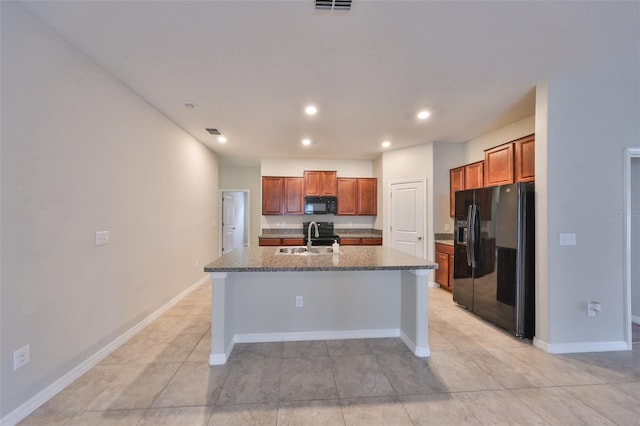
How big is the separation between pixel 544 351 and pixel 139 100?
484cm

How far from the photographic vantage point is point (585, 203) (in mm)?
2529

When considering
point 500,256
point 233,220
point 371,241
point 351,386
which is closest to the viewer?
point 351,386

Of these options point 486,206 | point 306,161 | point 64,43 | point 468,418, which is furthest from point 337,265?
point 306,161

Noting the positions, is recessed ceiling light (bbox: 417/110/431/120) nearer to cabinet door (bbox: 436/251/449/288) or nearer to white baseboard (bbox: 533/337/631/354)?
cabinet door (bbox: 436/251/449/288)

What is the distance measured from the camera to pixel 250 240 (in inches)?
266

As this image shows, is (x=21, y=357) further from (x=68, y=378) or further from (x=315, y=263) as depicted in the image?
(x=315, y=263)

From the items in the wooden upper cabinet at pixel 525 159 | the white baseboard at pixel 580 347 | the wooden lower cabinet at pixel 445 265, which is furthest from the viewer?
the wooden lower cabinet at pixel 445 265

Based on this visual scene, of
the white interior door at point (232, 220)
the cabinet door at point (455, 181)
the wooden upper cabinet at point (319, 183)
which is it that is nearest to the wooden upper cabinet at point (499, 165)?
the cabinet door at point (455, 181)

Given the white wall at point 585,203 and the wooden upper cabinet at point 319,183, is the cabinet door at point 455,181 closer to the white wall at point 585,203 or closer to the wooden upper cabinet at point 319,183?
the white wall at point 585,203

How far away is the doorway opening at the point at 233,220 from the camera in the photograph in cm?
657

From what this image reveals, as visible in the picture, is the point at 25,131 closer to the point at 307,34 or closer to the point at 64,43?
the point at 64,43

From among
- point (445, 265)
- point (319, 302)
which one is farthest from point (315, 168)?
point (319, 302)

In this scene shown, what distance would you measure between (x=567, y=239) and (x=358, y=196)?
3.60m

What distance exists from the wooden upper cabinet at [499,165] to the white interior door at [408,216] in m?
1.26
